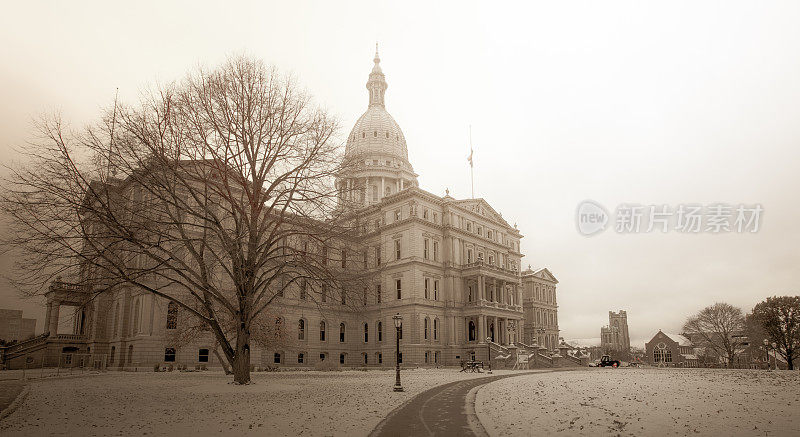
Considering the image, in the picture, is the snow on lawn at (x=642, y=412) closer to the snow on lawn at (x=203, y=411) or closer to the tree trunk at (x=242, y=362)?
the snow on lawn at (x=203, y=411)

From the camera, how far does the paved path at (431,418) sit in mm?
12836

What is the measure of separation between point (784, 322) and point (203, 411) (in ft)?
214

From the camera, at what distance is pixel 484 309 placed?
6506 cm

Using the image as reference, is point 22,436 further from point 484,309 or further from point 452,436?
point 484,309

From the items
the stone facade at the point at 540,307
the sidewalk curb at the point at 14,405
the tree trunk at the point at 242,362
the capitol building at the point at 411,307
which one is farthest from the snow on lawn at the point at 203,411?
the stone facade at the point at 540,307

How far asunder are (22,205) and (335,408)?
1433 cm

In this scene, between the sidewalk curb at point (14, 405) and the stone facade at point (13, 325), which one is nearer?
the sidewalk curb at point (14, 405)

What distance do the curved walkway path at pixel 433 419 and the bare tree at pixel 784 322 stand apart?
53658mm

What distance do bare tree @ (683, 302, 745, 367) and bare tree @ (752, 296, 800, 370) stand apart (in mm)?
12975

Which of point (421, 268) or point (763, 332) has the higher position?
point (421, 268)

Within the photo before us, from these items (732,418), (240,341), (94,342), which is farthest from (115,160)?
(94,342)

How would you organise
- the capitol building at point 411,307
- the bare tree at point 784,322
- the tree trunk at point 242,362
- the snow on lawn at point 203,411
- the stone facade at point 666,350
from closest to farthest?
the snow on lawn at point 203,411 → the tree trunk at point 242,362 → the capitol building at point 411,307 → the bare tree at point 784,322 → the stone facade at point 666,350

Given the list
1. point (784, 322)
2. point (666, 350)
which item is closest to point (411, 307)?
point (784, 322)

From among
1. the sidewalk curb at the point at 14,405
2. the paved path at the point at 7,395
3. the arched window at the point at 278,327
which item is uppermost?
the arched window at the point at 278,327
